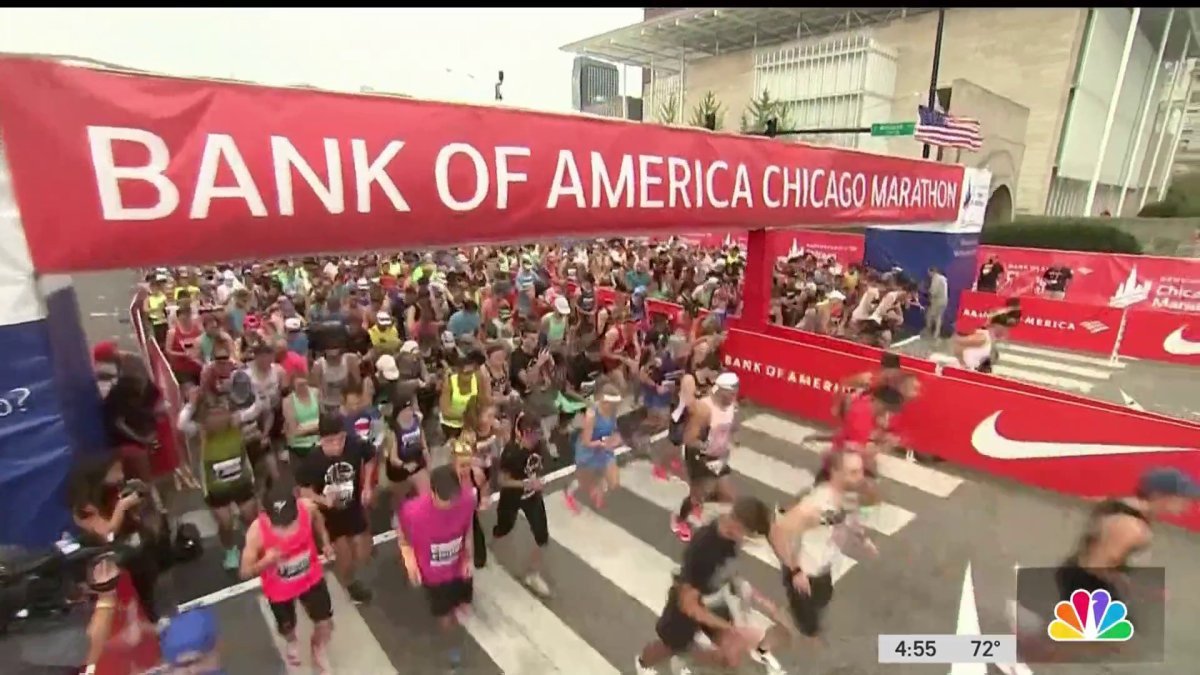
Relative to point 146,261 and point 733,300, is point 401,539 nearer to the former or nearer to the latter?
point 146,261

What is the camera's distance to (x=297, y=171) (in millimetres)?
3877

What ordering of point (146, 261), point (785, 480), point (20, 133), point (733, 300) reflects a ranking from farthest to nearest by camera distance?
1. point (733, 300)
2. point (785, 480)
3. point (146, 261)
4. point (20, 133)

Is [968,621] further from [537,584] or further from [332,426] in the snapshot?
[332,426]

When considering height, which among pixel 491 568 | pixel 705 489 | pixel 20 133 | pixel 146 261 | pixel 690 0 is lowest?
pixel 491 568

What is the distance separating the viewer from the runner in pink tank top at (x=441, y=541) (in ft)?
13.8

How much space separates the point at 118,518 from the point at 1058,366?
14966mm

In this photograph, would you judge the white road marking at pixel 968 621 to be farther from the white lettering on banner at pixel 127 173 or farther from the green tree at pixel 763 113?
the green tree at pixel 763 113

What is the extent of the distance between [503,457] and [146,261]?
286 cm

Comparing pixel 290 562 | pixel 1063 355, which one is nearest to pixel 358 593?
pixel 290 562

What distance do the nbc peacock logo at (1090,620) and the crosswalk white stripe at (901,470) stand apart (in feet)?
8.72

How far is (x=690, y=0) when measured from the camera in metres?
1.27

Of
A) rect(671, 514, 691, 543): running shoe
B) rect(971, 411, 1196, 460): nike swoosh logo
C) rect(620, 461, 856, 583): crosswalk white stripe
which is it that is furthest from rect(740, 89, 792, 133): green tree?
rect(671, 514, 691, 543): running shoe

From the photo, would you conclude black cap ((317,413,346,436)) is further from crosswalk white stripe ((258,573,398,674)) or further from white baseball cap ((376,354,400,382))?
white baseball cap ((376,354,400,382))

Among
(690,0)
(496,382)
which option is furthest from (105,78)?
(496,382)
